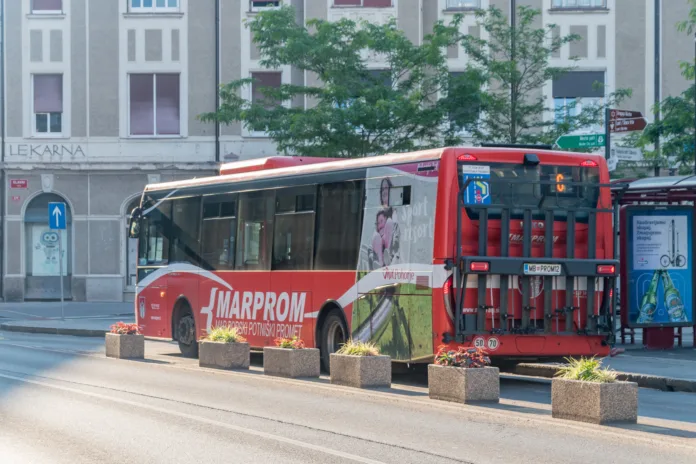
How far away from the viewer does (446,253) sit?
15.6 m

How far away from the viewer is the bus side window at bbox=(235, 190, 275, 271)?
1988cm

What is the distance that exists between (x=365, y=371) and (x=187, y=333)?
7274 millimetres

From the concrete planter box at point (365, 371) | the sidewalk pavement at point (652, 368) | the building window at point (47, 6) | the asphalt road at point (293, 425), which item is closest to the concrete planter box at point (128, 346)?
the asphalt road at point (293, 425)

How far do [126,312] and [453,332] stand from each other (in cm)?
2295

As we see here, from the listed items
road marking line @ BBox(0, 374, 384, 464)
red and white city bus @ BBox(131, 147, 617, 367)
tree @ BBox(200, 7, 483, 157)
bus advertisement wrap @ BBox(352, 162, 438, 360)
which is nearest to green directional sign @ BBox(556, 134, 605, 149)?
red and white city bus @ BBox(131, 147, 617, 367)

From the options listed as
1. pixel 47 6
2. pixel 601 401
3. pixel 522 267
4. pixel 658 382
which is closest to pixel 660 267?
pixel 658 382

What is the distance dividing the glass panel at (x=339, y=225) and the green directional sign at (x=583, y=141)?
497 centimetres

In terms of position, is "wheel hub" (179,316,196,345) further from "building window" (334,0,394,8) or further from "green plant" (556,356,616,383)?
"building window" (334,0,394,8)

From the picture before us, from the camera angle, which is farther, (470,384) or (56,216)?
(56,216)

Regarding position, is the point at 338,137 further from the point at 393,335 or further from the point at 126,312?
the point at 393,335

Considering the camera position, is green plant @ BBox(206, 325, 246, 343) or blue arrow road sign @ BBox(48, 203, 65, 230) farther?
blue arrow road sign @ BBox(48, 203, 65, 230)

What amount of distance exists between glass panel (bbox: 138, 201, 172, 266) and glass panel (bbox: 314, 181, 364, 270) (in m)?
5.37

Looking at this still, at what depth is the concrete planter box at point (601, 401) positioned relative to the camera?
39.5 feet

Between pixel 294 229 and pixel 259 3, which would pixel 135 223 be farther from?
pixel 259 3
